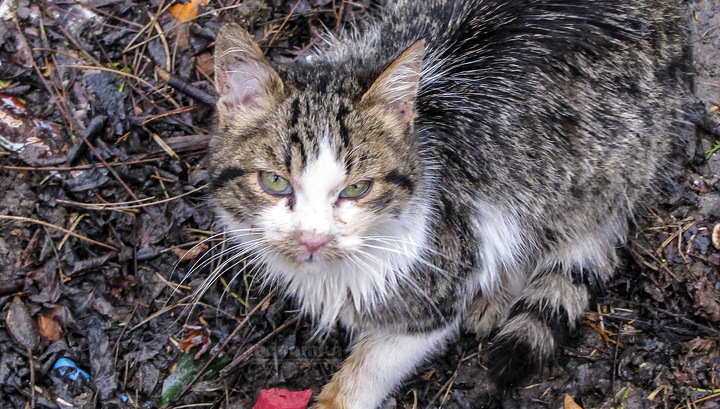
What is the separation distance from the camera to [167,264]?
3.06m

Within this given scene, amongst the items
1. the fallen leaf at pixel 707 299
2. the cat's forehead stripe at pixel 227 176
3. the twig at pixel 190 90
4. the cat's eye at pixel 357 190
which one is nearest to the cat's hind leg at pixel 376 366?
the cat's eye at pixel 357 190

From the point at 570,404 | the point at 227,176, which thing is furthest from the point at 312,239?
the point at 570,404

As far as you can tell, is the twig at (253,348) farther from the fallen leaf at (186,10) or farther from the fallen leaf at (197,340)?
the fallen leaf at (186,10)

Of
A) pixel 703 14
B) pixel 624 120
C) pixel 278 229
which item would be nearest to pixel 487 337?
pixel 624 120

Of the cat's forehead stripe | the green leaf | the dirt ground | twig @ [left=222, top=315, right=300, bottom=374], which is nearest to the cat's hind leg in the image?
the dirt ground

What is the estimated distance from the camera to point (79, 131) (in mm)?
3082

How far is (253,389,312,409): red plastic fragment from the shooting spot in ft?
8.78

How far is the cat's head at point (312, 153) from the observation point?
2010 mm

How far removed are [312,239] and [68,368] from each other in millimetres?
1501

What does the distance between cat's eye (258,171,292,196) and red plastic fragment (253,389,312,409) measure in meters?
1.02

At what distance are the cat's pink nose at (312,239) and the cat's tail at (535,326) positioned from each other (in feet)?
3.20

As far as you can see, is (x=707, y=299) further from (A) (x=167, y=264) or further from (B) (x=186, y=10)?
(B) (x=186, y=10)

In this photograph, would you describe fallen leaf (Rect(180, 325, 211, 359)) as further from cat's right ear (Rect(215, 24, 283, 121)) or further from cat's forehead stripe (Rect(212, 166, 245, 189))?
cat's right ear (Rect(215, 24, 283, 121))

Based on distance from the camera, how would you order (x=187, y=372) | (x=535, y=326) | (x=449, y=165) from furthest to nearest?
(x=187, y=372)
(x=535, y=326)
(x=449, y=165)
